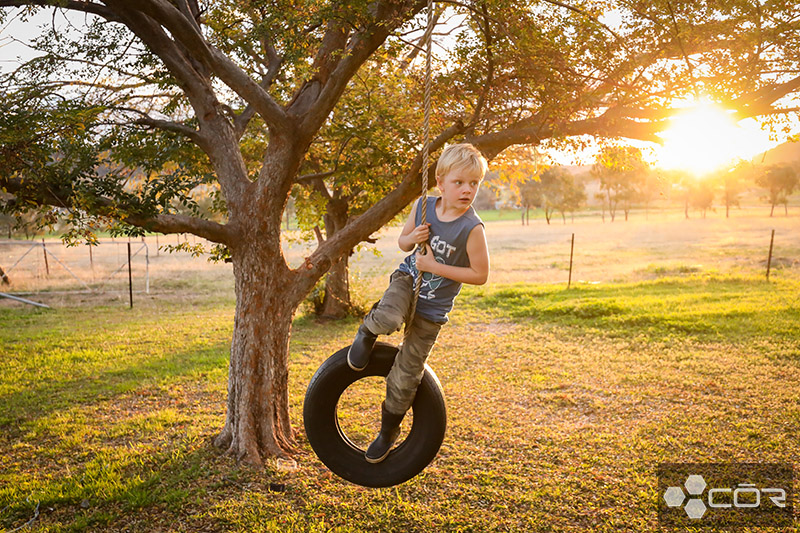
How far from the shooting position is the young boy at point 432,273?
3010mm

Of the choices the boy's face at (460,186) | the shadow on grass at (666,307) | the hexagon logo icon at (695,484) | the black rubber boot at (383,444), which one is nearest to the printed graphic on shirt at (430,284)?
the boy's face at (460,186)

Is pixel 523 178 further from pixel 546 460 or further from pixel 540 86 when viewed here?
pixel 546 460

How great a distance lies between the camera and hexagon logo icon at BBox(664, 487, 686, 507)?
5039 mm

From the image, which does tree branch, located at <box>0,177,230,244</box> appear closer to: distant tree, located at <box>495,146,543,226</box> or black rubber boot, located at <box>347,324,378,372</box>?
black rubber boot, located at <box>347,324,378,372</box>

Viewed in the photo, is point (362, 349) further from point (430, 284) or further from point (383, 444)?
point (383, 444)

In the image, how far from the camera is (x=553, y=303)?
14.8 meters

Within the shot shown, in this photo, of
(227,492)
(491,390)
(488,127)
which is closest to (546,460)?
(491,390)

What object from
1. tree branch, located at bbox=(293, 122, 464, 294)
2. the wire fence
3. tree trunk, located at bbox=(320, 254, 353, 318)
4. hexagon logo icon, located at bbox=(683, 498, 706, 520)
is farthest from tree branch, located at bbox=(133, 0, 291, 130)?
the wire fence

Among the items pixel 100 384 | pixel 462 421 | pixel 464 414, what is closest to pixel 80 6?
pixel 100 384

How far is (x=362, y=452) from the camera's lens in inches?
137

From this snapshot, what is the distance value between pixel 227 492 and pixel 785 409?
6859 mm

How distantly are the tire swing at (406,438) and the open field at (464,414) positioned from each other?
164 cm

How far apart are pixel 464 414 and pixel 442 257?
4.78 m

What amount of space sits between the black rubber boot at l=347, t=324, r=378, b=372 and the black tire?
4.4 inches
